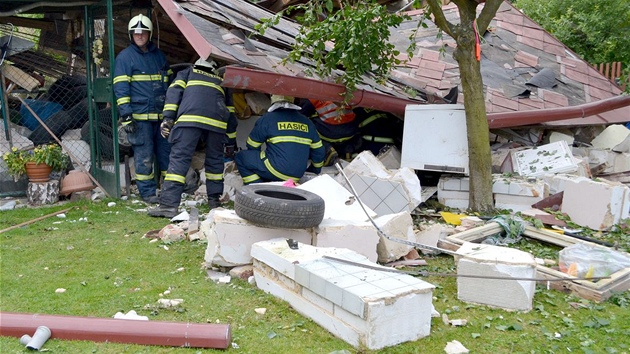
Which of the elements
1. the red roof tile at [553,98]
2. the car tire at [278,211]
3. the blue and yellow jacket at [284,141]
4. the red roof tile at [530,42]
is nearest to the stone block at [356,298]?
the car tire at [278,211]

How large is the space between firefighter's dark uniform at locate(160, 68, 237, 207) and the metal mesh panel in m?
1.49

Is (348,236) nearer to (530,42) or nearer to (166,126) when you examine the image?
(166,126)

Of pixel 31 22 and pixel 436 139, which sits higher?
pixel 31 22

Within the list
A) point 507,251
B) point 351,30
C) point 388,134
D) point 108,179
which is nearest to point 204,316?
point 507,251

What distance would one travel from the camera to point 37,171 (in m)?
7.36

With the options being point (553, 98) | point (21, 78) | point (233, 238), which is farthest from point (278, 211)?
point (21, 78)

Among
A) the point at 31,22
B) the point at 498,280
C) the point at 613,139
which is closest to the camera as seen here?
the point at 498,280

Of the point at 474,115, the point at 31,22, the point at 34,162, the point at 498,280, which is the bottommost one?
the point at 498,280

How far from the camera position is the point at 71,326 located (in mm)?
3412

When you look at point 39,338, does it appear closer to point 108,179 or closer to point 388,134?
point 108,179

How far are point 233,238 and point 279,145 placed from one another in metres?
2.29

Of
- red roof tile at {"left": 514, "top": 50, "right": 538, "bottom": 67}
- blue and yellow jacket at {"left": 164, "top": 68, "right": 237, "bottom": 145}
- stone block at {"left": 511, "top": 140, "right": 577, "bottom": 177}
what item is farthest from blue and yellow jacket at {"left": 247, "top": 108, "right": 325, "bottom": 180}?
red roof tile at {"left": 514, "top": 50, "right": 538, "bottom": 67}

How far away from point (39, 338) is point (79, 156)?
5476 millimetres

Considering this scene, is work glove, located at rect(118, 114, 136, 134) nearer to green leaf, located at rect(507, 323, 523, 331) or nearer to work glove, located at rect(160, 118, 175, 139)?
work glove, located at rect(160, 118, 175, 139)
